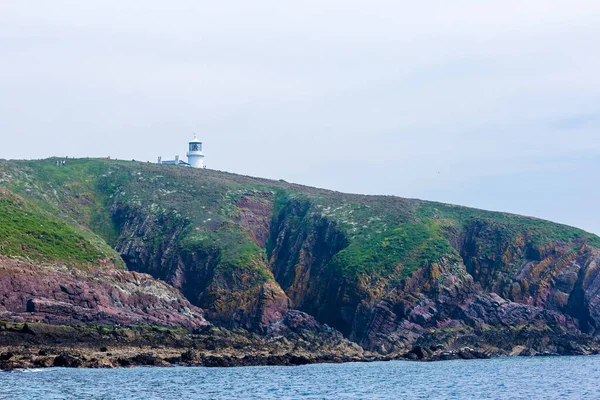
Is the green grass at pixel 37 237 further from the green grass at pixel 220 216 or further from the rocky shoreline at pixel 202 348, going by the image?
the rocky shoreline at pixel 202 348

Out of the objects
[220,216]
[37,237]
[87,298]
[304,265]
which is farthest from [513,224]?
[37,237]

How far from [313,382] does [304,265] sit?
203ft

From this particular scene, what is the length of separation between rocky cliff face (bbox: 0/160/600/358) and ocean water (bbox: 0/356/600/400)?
2145 centimetres

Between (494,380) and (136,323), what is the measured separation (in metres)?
44.8

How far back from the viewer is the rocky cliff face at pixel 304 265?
112 meters

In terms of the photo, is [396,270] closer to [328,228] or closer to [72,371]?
[328,228]

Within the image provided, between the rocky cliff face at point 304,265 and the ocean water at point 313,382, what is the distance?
70.4 ft

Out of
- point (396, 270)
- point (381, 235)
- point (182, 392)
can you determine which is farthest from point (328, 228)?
point (182, 392)

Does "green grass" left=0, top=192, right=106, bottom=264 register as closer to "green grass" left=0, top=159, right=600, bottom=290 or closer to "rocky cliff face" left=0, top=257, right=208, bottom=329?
"green grass" left=0, top=159, right=600, bottom=290

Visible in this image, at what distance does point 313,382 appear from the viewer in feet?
238

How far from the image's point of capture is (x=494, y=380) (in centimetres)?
7475

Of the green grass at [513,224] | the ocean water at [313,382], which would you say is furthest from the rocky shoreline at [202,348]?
the green grass at [513,224]

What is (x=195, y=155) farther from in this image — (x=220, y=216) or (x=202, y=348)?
(x=202, y=348)

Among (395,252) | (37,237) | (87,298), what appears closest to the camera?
(87,298)
